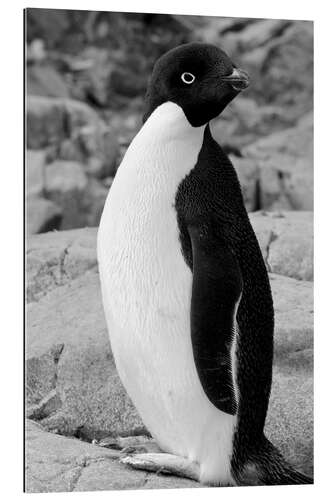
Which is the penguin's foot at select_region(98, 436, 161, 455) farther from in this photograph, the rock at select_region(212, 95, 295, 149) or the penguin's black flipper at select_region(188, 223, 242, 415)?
the rock at select_region(212, 95, 295, 149)

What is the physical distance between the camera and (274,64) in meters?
4.44

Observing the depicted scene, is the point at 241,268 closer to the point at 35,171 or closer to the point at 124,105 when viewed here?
the point at 35,171

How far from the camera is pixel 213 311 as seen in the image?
9.87 feet

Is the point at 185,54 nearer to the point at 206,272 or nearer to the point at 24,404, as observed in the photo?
the point at 206,272

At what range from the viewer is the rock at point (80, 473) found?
3230 mm

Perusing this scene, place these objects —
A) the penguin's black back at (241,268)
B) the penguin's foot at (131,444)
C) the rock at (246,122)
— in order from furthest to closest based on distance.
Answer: the rock at (246,122) → the penguin's foot at (131,444) → the penguin's black back at (241,268)

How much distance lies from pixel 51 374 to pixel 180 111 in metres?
1.11

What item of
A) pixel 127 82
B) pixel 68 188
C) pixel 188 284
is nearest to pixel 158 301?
pixel 188 284

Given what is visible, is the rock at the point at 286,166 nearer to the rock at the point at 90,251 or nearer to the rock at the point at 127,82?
the rock at the point at 90,251

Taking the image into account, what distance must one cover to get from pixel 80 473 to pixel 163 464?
0.91 ft

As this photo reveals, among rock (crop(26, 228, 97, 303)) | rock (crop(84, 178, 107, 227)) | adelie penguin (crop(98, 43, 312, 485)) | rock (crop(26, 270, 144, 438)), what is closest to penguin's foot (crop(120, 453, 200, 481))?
adelie penguin (crop(98, 43, 312, 485))

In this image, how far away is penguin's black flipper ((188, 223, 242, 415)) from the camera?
3010 mm

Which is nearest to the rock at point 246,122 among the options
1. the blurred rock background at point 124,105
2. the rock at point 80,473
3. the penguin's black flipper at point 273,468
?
the blurred rock background at point 124,105

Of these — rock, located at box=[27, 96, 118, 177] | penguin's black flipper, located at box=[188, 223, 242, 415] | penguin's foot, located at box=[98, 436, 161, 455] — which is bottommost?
penguin's foot, located at box=[98, 436, 161, 455]
